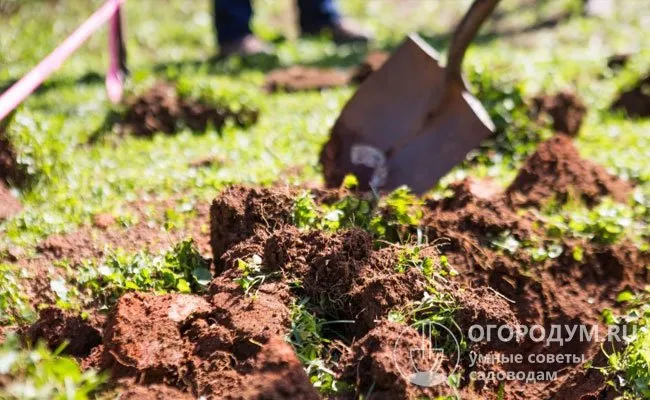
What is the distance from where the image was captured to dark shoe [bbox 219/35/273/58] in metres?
8.38

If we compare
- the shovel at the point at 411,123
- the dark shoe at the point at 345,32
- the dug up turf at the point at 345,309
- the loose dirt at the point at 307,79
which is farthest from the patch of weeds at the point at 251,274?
the dark shoe at the point at 345,32

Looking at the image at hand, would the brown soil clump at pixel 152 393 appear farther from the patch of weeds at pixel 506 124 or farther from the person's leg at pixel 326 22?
the person's leg at pixel 326 22

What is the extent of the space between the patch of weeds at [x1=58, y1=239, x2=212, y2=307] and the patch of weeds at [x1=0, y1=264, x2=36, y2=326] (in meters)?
0.13

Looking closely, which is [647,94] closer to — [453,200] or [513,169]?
[513,169]

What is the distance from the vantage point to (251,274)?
135 inches

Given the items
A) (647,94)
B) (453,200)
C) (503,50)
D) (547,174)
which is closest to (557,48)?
(503,50)

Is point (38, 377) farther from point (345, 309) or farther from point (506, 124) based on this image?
point (506, 124)

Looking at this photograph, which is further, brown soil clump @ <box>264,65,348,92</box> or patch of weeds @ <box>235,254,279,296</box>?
brown soil clump @ <box>264,65,348,92</box>

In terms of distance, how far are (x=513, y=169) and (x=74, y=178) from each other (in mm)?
2446

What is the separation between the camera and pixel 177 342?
10.4ft

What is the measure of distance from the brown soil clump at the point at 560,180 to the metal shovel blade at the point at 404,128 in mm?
341

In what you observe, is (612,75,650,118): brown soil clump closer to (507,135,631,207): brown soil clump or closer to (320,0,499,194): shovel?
(507,135,631,207): brown soil clump

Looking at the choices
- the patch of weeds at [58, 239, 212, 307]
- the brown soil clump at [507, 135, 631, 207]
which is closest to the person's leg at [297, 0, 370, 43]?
the brown soil clump at [507, 135, 631, 207]

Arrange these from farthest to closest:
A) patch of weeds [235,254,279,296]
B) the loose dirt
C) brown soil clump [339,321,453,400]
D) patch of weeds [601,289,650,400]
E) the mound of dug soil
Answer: the loose dirt
the mound of dug soil
patch of weeds [235,254,279,296]
patch of weeds [601,289,650,400]
brown soil clump [339,321,453,400]
